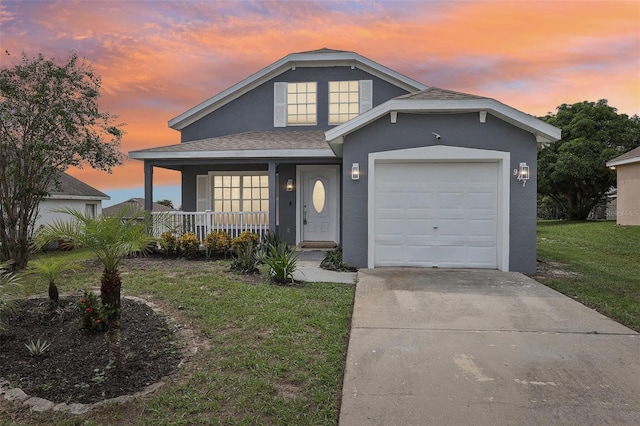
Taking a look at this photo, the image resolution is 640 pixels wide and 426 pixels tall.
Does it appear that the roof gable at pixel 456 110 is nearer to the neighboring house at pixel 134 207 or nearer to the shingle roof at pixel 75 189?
the neighboring house at pixel 134 207

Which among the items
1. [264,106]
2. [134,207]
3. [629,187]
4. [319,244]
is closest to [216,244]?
[319,244]

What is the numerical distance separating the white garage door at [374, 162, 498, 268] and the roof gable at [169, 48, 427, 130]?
5260 mm

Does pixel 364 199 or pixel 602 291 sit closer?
pixel 602 291

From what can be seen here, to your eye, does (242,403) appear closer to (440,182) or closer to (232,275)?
(232,275)

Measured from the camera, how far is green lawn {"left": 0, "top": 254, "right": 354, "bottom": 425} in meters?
2.98

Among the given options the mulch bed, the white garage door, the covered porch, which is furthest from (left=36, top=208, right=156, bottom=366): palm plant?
the covered porch

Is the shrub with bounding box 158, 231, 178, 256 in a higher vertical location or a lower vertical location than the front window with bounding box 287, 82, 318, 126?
lower

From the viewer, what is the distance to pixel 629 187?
1786 cm

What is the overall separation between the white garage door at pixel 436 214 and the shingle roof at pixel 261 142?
9.37ft

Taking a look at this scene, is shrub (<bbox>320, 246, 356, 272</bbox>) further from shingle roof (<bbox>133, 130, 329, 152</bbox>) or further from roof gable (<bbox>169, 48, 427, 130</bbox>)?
roof gable (<bbox>169, 48, 427, 130</bbox>)

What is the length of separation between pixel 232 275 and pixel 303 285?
1721 mm

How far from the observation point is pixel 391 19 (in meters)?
11.3

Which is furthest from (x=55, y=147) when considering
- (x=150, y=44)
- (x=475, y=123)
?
(x=475, y=123)

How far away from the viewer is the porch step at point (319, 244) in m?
12.5
